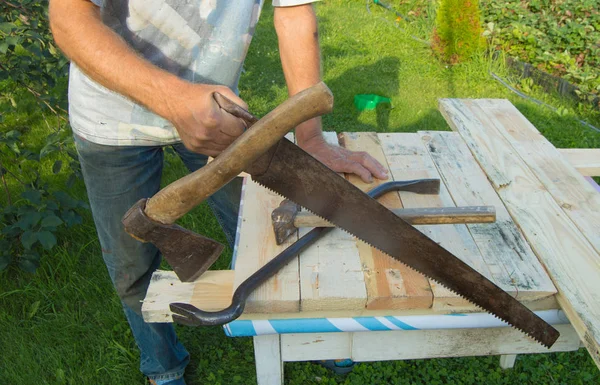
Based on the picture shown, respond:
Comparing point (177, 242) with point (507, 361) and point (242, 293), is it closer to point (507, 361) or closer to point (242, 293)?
point (242, 293)

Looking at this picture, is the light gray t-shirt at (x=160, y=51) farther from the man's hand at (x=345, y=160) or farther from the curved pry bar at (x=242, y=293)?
the curved pry bar at (x=242, y=293)

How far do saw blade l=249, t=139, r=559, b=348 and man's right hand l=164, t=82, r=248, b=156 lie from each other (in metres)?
0.20

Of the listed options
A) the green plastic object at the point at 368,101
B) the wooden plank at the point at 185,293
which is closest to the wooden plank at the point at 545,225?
the wooden plank at the point at 185,293

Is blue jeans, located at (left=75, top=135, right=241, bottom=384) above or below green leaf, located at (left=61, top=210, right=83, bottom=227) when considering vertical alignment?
above

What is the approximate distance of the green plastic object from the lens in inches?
231

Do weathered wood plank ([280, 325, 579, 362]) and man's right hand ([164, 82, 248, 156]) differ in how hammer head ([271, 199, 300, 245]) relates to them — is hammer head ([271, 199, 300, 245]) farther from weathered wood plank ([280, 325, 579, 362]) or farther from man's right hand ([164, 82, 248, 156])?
man's right hand ([164, 82, 248, 156])

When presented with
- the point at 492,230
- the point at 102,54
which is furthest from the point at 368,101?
the point at 102,54

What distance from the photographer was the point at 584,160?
9.70ft

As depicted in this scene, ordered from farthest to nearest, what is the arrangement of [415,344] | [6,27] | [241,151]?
[6,27]
[415,344]
[241,151]

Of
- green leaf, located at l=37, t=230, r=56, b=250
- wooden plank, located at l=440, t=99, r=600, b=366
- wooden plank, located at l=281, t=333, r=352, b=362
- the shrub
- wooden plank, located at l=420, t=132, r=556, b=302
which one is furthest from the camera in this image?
the shrub

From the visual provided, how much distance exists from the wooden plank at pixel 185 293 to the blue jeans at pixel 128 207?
14.9 inches

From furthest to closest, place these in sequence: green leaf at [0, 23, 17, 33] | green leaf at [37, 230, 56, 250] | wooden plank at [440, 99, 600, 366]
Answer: green leaf at [37, 230, 56, 250], green leaf at [0, 23, 17, 33], wooden plank at [440, 99, 600, 366]

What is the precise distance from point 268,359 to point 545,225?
1307mm

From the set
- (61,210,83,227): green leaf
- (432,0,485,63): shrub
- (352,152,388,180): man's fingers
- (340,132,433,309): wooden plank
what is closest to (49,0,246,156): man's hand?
(340,132,433,309): wooden plank
